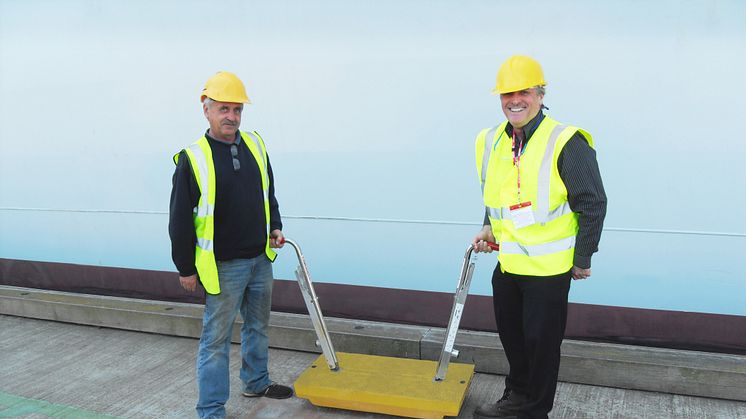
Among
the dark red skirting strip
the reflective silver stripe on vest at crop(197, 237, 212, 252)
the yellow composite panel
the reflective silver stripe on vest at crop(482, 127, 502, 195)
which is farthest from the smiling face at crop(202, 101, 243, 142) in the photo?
the dark red skirting strip

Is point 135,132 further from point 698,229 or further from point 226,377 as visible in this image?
point 698,229

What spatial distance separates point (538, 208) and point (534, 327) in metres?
0.53

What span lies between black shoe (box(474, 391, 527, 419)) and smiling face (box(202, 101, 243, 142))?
71.4 inches

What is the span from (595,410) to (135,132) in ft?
12.0

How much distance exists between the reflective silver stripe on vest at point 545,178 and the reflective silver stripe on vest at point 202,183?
1.49m

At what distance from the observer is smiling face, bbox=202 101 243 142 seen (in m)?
3.17

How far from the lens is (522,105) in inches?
112

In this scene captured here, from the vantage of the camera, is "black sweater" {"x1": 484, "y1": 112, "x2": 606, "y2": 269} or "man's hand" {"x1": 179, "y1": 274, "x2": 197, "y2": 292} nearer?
"black sweater" {"x1": 484, "y1": 112, "x2": 606, "y2": 269}

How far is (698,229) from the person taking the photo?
365 centimetres

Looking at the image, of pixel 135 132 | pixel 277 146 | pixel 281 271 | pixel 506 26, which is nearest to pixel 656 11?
pixel 506 26

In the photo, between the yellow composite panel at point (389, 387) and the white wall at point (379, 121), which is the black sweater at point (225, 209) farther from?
the white wall at point (379, 121)

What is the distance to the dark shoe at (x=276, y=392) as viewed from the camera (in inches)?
143

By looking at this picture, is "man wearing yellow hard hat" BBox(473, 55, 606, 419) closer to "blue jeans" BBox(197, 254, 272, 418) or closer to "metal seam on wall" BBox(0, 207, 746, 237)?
"metal seam on wall" BBox(0, 207, 746, 237)

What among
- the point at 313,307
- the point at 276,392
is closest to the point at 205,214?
the point at 313,307
